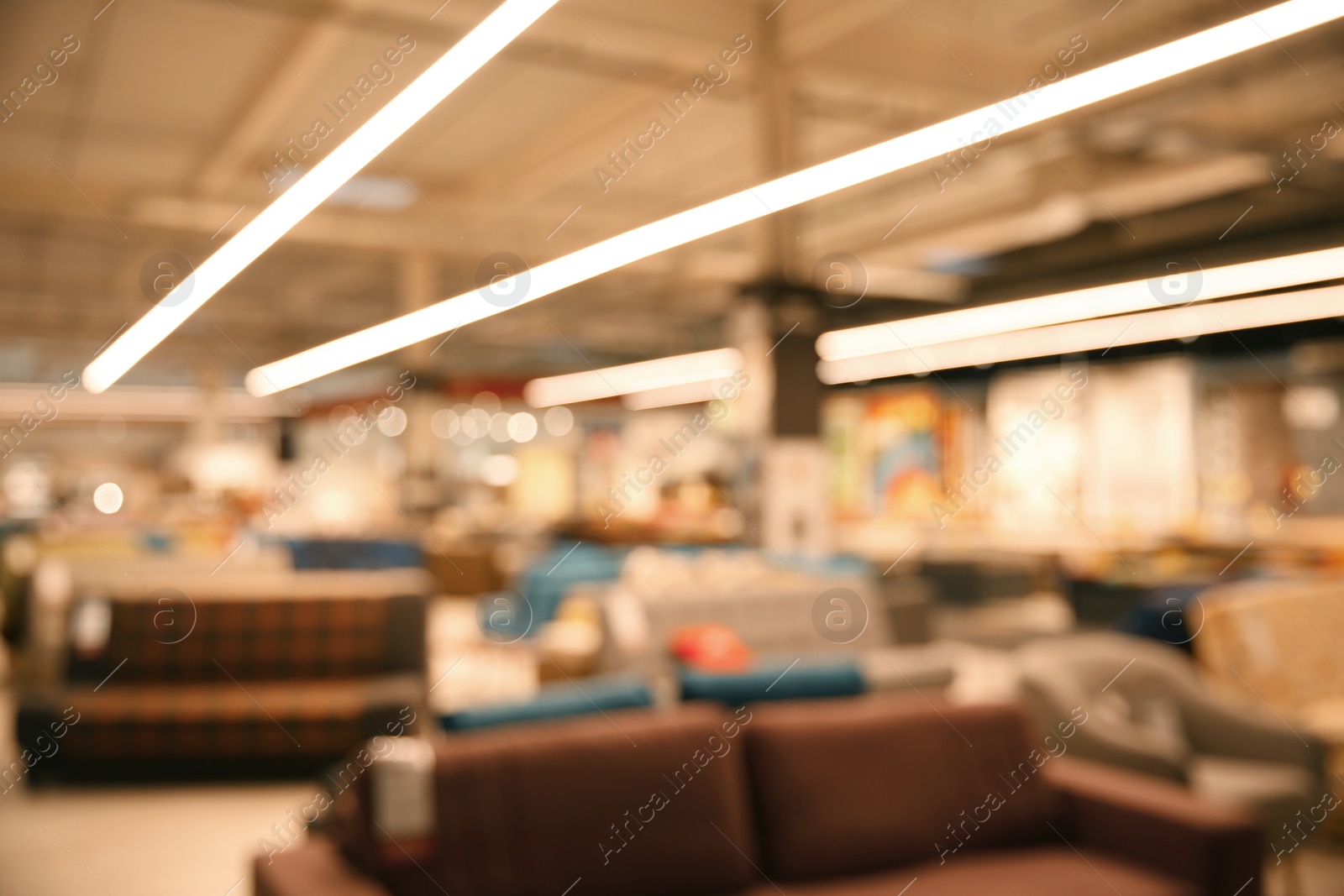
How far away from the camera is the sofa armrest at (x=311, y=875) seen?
7.26 ft

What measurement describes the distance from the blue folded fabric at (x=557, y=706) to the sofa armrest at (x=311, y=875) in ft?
1.37

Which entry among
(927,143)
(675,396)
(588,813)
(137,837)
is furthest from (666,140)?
(675,396)

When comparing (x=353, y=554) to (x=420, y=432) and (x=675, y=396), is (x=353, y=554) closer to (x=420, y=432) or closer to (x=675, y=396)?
(x=420, y=432)

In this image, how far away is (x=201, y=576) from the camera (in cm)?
666

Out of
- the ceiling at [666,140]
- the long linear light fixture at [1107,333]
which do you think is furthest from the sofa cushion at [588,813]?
the long linear light fixture at [1107,333]

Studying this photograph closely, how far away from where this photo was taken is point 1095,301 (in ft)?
25.5

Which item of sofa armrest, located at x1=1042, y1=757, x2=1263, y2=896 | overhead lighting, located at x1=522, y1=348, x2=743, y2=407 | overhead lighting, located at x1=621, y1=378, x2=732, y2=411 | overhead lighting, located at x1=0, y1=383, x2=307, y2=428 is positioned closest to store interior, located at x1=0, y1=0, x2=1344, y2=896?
sofa armrest, located at x1=1042, y1=757, x2=1263, y2=896

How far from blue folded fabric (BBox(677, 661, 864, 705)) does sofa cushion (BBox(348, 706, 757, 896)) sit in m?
0.29

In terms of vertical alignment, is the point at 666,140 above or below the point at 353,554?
above

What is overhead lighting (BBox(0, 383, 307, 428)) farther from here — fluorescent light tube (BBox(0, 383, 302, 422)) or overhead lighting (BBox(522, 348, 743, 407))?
overhead lighting (BBox(522, 348, 743, 407))

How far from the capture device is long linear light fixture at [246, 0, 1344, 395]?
2.78 meters

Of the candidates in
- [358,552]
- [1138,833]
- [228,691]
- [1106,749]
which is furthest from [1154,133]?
[358,552]

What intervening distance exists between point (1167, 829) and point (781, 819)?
1.16 m

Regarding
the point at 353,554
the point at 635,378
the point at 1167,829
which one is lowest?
the point at 1167,829
